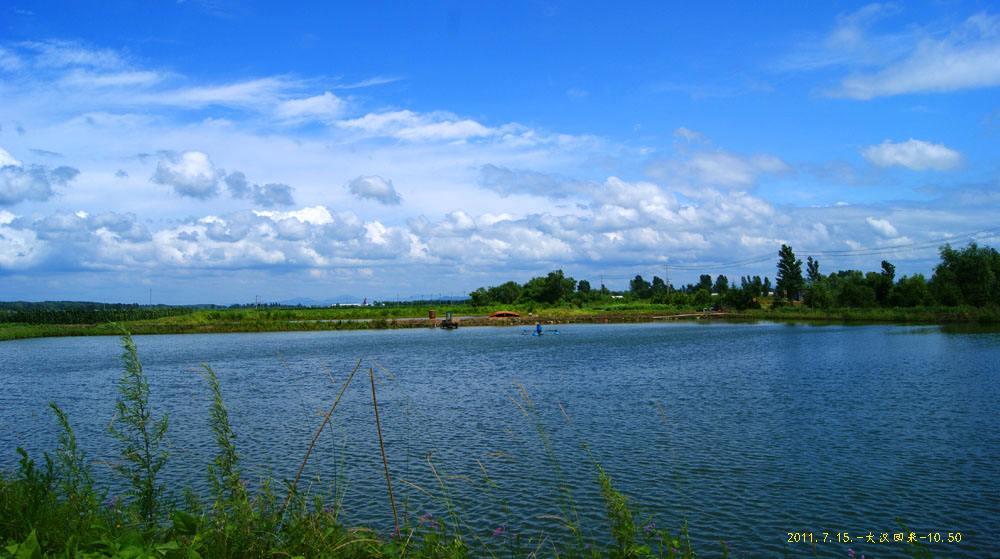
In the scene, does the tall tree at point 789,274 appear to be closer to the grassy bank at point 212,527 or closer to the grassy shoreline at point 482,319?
the grassy shoreline at point 482,319

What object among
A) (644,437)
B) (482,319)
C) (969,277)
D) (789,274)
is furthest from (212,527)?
(789,274)

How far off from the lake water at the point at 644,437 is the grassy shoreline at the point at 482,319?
1593 inches

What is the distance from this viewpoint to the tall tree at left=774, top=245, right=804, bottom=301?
12738cm

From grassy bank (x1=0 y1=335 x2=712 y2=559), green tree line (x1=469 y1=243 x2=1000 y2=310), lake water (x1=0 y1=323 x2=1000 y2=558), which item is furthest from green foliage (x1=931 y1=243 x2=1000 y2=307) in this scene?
grassy bank (x1=0 y1=335 x2=712 y2=559)

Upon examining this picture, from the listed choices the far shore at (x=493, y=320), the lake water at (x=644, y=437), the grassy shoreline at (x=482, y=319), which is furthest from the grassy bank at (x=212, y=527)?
the far shore at (x=493, y=320)

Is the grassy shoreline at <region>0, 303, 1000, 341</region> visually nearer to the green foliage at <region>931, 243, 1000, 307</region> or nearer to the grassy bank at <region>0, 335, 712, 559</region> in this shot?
the green foliage at <region>931, 243, 1000, 307</region>

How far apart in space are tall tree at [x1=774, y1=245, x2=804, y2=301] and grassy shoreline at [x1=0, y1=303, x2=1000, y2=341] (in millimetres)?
10317

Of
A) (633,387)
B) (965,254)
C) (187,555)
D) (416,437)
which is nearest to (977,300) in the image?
(965,254)

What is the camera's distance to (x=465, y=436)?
20.5m

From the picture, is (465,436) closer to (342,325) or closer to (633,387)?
(633,387)

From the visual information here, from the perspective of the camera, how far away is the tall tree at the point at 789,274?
418 feet

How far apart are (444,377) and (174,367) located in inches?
839

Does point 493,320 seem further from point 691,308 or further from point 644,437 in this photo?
point 644,437

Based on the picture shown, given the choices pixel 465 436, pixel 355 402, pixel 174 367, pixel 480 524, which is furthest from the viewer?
pixel 174 367
